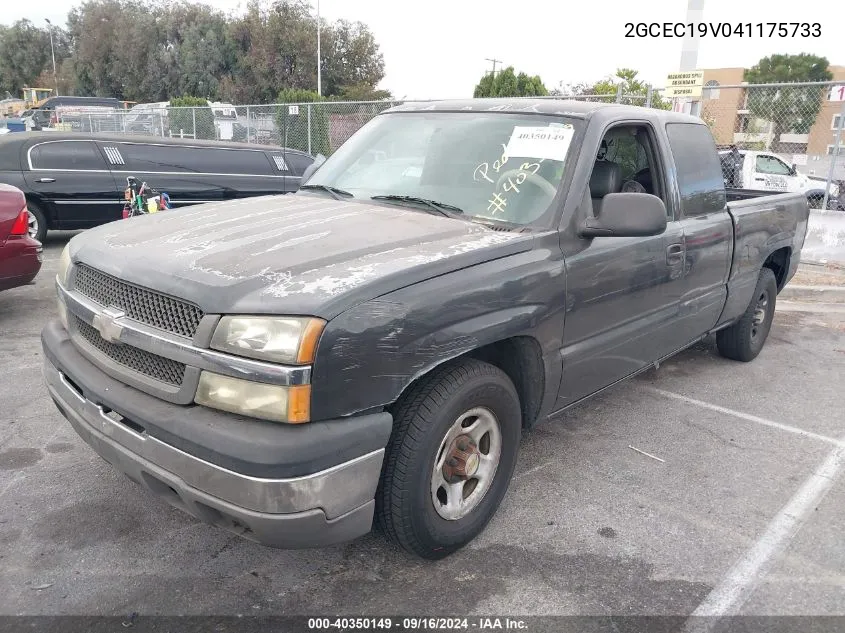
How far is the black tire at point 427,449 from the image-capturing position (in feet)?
8.27

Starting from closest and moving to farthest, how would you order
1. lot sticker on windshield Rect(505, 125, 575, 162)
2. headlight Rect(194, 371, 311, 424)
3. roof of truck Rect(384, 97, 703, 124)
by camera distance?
headlight Rect(194, 371, 311, 424)
lot sticker on windshield Rect(505, 125, 575, 162)
roof of truck Rect(384, 97, 703, 124)

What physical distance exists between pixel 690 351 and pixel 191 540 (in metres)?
4.53

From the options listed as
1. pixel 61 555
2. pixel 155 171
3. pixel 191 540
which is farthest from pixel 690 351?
pixel 155 171

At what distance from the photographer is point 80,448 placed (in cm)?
375

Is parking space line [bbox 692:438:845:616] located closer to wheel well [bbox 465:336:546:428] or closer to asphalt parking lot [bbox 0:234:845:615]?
asphalt parking lot [bbox 0:234:845:615]

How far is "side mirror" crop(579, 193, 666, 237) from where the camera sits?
3061 millimetres

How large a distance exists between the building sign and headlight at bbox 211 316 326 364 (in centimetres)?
947

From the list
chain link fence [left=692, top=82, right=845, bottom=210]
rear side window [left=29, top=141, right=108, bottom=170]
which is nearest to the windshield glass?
rear side window [left=29, top=141, right=108, bottom=170]

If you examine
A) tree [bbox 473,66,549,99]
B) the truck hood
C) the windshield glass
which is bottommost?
the truck hood

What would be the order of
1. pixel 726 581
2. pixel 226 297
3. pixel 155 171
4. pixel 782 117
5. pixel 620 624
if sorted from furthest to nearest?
pixel 782 117 < pixel 155 171 < pixel 726 581 < pixel 620 624 < pixel 226 297

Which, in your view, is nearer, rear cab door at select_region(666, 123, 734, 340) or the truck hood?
the truck hood

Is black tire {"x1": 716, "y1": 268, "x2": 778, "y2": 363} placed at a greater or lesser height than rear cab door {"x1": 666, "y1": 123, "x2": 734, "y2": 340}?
lesser

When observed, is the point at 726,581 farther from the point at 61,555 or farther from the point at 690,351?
the point at 690,351

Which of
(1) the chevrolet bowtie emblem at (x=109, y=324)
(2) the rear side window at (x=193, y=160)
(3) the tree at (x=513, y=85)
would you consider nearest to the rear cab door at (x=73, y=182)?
(2) the rear side window at (x=193, y=160)
